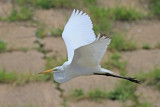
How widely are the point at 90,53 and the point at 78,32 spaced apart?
0.61 m

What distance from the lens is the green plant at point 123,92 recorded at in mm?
4141

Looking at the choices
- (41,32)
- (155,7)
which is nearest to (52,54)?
(41,32)

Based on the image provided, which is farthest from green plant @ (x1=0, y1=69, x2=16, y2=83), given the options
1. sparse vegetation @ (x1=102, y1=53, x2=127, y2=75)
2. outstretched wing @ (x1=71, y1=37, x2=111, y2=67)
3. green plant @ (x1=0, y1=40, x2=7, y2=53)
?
outstretched wing @ (x1=71, y1=37, x2=111, y2=67)

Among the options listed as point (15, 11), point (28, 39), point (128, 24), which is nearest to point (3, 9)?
point (15, 11)

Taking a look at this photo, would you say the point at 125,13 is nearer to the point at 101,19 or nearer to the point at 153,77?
the point at 101,19

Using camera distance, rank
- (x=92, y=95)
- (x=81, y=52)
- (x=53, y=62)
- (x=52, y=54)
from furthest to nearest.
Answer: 1. (x=52, y=54)
2. (x=53, y=62)
3. (x=92, y=95)
4. (x=81, y=52)

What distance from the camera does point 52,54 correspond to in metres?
4.67

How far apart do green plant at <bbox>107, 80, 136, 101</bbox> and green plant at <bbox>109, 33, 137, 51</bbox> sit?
65 cm

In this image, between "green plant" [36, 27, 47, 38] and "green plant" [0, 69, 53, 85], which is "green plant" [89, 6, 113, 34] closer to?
"green plant" [36, 27, 47, 38]

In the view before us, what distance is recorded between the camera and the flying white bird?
9.39 ft

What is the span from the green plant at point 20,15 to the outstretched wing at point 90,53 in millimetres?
2262

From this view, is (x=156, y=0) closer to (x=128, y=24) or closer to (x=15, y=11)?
(x=128, y=24)

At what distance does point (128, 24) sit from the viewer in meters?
5.31

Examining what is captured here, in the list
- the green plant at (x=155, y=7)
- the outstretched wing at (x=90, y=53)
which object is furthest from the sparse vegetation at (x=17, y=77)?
the green plant at (x=155, y=7)
